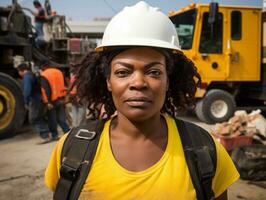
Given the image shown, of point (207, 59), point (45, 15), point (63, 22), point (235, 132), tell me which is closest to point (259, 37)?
point (207, 59)

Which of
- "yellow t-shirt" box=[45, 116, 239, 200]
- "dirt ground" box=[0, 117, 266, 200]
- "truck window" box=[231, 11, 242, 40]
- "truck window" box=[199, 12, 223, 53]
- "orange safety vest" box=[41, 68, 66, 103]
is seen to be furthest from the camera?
"truck window" box=[231, 11, 242, 40]

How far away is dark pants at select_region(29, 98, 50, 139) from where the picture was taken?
6.43 m

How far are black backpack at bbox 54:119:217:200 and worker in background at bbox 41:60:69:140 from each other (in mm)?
4719

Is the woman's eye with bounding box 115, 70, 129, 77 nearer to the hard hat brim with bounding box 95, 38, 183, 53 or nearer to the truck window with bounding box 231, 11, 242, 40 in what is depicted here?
the hard hat brim with bounding box 95, 38, 183, 53

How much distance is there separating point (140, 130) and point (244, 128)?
4.50m

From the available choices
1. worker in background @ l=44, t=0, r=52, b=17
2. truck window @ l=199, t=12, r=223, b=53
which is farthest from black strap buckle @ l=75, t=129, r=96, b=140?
worker in background @ l=44, t=0, r=52, b=17

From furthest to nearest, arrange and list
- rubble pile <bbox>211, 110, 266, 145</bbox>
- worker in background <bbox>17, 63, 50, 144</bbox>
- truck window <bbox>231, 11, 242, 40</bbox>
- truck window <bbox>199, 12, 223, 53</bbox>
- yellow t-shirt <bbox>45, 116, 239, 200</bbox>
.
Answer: truck window <bbox>231, 11, 242, 40</bbox> → truck window <bbox>199, 12, 223, 53</bbox> → worker in background <bbox>17, 63, 50, 144</bbox> → rubble pile <bbox>211, 110, 266, 145</bbox> → yellow t-shirt <bbox>45, 116, 239, 200</bbox>

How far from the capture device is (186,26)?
7.78 meters

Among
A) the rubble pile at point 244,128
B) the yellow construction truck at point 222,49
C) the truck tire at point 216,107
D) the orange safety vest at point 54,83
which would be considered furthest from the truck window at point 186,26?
the orange safety vest at point 54,83

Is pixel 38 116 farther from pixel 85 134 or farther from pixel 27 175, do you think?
pixel 85 134

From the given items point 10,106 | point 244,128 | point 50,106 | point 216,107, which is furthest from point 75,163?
point 216,107

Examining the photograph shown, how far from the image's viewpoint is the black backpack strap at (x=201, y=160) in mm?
1413

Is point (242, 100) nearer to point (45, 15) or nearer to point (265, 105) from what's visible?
point (265, 105)

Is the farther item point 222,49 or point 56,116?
point 222,49
